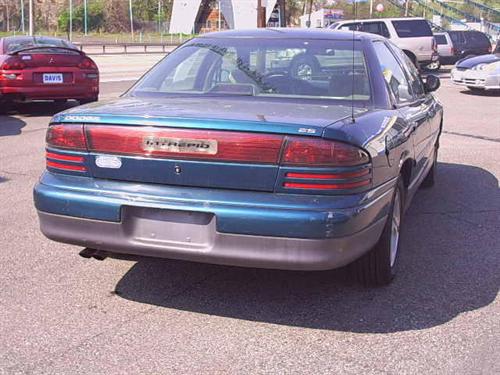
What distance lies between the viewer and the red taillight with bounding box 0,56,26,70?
36.1 ft

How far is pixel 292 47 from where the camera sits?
4.42 metres

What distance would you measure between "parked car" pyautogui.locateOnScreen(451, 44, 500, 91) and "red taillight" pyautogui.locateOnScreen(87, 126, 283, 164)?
15.6 metres

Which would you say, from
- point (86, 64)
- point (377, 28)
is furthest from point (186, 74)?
point (377, 28)

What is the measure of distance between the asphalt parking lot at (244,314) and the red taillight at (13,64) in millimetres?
6340

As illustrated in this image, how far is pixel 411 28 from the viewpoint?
21781mm

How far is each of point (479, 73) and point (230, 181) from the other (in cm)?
1579

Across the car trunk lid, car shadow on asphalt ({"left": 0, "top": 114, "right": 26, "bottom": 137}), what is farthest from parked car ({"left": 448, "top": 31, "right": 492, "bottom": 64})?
the car trunk lid

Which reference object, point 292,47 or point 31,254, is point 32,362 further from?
point 292,47

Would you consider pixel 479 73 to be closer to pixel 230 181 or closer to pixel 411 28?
pixel 411 28

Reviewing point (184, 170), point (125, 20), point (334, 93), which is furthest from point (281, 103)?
point (125, 20)

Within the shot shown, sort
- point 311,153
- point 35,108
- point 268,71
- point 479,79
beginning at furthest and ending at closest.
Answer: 1. point 479,79
2. point 35,108
3. point 268,71
4. point 311,153

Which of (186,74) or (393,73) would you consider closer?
(186,74)

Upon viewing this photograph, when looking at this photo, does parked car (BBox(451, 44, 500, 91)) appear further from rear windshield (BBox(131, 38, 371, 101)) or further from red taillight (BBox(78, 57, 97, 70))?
rear windshield (BBox(131, 38, 371, 101))

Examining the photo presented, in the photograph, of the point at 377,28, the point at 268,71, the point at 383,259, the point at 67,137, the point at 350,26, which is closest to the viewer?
the point at 67,137
